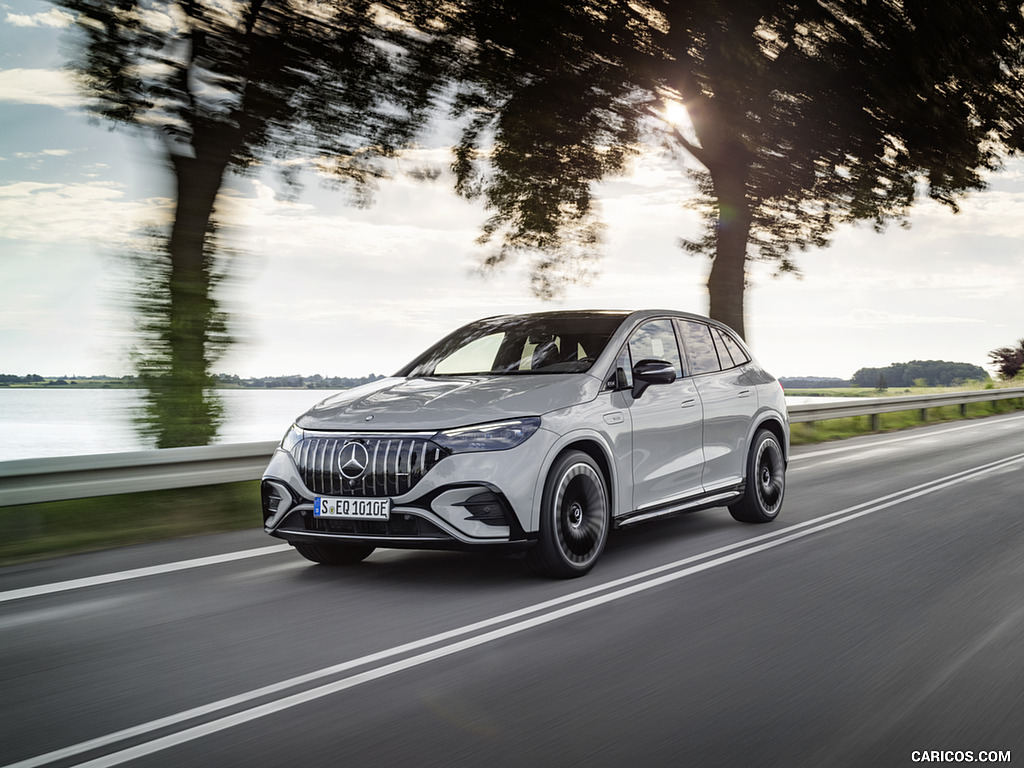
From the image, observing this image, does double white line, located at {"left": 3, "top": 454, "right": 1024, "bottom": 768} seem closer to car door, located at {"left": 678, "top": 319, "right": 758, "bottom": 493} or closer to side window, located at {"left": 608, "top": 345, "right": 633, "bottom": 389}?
car door, located at {"left": 678, "top": 319, "right": 758, "bottom": 493}

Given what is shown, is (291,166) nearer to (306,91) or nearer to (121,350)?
(306,91)

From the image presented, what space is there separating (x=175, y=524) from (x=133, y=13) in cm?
535

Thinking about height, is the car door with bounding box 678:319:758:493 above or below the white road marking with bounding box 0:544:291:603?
above

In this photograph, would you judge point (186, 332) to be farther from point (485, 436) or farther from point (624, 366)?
point (485, 436)

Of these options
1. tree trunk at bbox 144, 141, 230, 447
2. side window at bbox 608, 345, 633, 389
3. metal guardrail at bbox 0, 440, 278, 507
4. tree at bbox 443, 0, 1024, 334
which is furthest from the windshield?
tree at bbox 443, 0, 1024, 334

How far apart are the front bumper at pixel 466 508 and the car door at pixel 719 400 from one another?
90.6 inches

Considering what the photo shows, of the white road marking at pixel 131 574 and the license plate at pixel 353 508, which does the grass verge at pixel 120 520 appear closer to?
the white road marking at pixel 131 574

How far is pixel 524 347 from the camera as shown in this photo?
289 inches

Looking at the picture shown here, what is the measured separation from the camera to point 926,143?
18125 mm

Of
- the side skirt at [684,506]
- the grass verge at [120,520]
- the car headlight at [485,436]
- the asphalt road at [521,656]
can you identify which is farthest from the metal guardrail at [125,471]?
the side skirt at [684,506]

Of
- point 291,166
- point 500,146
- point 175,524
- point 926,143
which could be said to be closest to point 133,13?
point 291,166

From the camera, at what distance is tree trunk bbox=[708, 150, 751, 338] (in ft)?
59.6

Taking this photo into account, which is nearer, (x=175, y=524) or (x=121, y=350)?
(x=175, y=524)

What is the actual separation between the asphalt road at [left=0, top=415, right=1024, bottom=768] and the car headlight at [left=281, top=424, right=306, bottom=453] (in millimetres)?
Answer: 840
